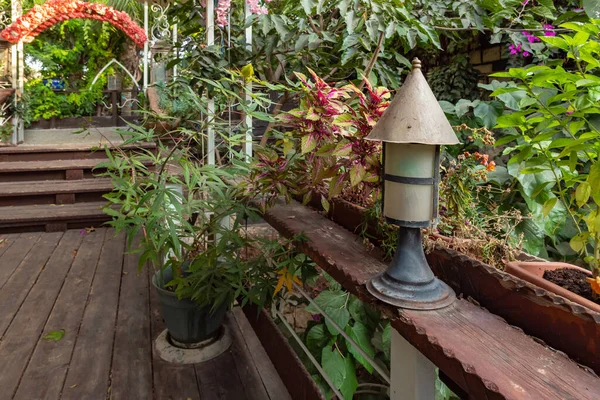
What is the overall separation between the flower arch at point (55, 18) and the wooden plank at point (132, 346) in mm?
3270

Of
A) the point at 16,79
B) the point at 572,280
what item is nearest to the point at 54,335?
the point at 572,280

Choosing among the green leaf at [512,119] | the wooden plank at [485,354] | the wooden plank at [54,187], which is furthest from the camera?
the wooden plank at [54,187]

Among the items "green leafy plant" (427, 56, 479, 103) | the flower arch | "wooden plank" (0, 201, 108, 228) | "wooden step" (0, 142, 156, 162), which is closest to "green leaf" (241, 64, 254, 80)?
"green leafy plant" (427, 56, 479, 103)

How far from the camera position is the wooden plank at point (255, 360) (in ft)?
5.35

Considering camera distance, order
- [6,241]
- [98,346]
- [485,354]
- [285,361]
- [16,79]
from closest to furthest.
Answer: [485,354], [285,361], [98,346], [6,241], [16,79]

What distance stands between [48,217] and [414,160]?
3.79 m

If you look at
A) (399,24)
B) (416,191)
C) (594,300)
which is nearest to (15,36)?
(399,24)

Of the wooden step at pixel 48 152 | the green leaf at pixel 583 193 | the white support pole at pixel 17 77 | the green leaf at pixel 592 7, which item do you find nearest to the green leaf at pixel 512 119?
the green leaf at pixel 583 193

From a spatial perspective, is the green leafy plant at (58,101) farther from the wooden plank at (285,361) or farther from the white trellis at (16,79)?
the wooden plank at (285,361)

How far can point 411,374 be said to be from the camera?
765 millimetres

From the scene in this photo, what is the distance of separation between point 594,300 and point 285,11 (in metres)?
2.07

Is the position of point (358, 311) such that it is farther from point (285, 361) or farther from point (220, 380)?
point (220, 380)

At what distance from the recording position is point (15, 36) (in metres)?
4.35

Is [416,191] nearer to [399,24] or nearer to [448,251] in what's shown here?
[448,251]
